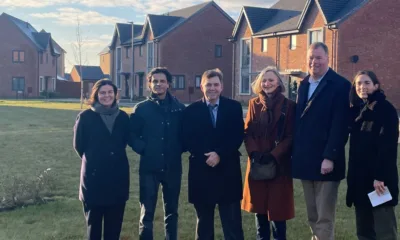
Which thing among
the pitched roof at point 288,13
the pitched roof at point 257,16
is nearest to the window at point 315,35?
the pitched roof at point 288,13

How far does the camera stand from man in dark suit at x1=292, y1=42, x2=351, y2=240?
16.7ft

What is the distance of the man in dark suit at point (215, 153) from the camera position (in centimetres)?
553

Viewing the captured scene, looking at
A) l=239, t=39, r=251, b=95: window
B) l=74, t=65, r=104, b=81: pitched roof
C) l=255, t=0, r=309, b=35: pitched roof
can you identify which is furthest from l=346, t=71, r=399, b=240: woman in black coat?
l=74, t=65, r=104, b=81: pitched roof

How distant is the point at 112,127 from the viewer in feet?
17.7

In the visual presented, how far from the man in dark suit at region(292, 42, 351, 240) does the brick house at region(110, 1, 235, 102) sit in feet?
132

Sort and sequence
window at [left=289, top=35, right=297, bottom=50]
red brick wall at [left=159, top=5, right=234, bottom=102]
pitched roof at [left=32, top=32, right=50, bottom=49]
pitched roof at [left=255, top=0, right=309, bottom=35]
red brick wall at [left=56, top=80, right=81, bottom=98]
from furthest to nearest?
red brick wall at [left=56, top=80, right=81, bottom=98] → pitched roof at [left=32, top=32, right=50, bottom=49] → red brick wall at [left=159, top=5, right=234, bottom=102] → pitched roof at [left=255, top=0, right=309, bottom=35] → window at [left=289, top=35, right=297, bottom=50]

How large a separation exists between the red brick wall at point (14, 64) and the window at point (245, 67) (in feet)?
97.4

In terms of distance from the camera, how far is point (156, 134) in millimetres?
5703

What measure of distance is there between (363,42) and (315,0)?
4096 millimetres

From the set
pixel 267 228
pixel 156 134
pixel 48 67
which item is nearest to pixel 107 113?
pixel 156 134

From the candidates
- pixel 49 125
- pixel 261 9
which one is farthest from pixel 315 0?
pixel 49 125

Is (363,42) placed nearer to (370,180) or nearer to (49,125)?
(49,125)

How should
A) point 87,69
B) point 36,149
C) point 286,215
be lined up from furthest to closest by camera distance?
point 87,69
point 36,149
point 286,215

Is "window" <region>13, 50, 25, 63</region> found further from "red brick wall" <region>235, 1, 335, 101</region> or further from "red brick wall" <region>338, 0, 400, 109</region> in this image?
"red brick wall" <region>338, 0, 400, 109</region>
